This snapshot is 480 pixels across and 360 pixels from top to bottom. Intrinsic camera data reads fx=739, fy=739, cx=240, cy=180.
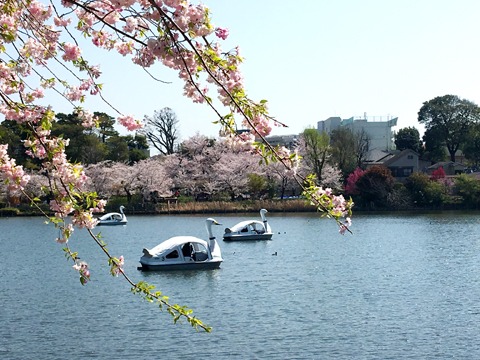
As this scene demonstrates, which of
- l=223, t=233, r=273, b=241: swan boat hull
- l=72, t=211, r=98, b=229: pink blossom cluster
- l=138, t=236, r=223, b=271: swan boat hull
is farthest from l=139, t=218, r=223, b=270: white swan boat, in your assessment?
l=72, t=211, r=98, b=229: pink blossom cluster

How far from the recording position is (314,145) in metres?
62.2

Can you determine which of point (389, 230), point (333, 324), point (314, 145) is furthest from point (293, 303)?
point (314, 145)

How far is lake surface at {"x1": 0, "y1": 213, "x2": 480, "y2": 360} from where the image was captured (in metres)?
13.3

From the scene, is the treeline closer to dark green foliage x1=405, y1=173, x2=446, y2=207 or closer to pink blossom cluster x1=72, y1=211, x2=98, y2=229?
dark green foliage x1=405, y1=173, x2=446, y2=207

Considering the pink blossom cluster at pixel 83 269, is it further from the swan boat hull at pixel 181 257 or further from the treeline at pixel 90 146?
the treeline at pixel 90 146

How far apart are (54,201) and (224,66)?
52.7 inches

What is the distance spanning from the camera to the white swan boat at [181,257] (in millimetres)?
23359

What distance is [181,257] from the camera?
2359 cm

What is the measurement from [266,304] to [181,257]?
667 centimetres

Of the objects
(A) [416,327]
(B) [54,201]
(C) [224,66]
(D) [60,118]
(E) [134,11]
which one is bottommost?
(A) [416,327]

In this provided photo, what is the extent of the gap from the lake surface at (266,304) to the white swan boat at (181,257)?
43 centimetres

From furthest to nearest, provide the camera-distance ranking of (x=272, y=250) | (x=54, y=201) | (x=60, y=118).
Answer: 1. (x=60, y=118)
2. (x=272, y=250)
3. (x=54, y=201)

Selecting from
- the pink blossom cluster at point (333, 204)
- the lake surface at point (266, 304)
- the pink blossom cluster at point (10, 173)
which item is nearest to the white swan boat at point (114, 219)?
the lake surface at point (266, 304)

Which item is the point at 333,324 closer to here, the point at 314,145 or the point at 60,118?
the point at 314,145
